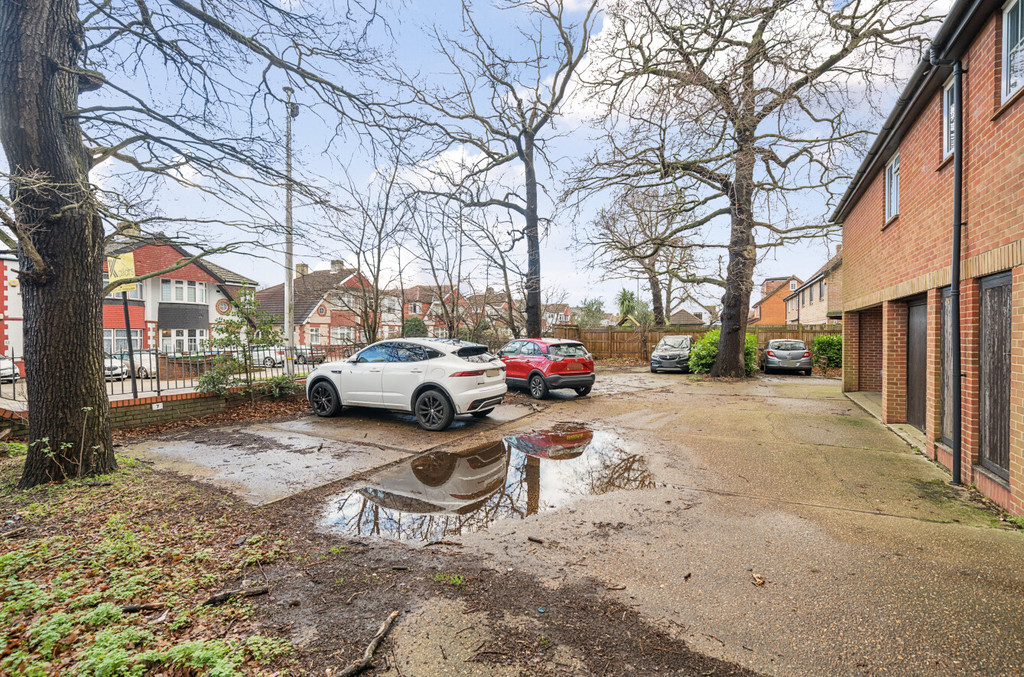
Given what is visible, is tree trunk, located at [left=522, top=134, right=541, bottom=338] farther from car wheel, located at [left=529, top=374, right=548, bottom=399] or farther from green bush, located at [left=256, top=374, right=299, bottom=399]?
green bush, located at [left=256, top=374, right=299, bottom=399]

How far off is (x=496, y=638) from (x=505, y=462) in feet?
11.9

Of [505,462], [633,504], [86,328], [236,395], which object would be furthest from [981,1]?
[236,395]

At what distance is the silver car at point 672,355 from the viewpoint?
62.4 ft

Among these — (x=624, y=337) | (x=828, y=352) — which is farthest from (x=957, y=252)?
(x=624, y=337)

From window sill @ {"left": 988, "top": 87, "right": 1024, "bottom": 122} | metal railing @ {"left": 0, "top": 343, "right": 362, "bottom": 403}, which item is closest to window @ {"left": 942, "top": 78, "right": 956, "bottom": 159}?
window sill @ {"left": 988, "top": 87, "right": 1024, "bottom": 122}

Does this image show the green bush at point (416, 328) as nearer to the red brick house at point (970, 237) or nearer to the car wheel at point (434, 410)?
the car wheel at point (434, 410)

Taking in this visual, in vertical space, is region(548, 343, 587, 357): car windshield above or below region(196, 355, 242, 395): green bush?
above

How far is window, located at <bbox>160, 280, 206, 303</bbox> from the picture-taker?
26797mm

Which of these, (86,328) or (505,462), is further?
(505,462)

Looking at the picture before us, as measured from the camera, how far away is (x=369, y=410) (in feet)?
30.8

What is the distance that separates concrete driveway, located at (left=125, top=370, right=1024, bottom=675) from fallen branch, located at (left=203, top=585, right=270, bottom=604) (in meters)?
1.05

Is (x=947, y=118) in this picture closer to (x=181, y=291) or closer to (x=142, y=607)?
(x=142, y=607)

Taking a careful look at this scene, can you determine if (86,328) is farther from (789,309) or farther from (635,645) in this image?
(789,309)

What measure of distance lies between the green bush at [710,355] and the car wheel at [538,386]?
8616mm
